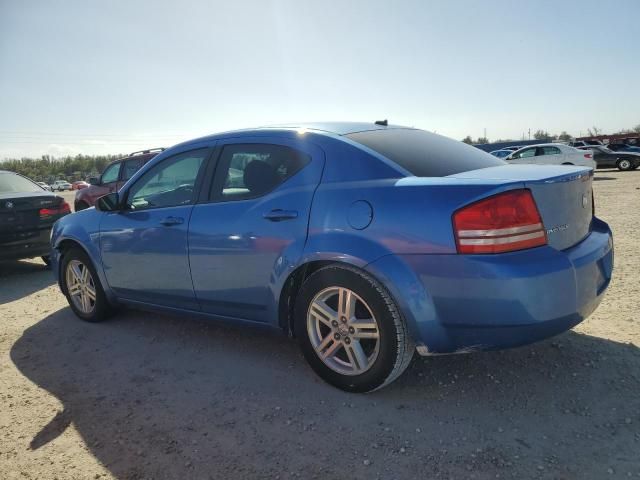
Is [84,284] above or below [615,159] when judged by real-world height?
above

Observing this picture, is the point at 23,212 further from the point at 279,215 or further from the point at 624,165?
the point at 624,165

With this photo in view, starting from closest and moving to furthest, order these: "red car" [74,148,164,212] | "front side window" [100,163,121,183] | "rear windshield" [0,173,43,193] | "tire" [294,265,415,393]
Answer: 1. "tire" [294,265,415,393]
2. "rear windshield" [0,173,43,193]
3. "red car" [74,148,164,212]
4. "front side window" [100,163,121,183]

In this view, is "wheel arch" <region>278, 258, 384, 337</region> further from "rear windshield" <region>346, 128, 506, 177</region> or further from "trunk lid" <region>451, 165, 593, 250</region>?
"trunk lid" <region>451, 165, 593, 250</region>

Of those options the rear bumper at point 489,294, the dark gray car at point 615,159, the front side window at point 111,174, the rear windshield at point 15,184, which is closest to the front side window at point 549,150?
the dark gray car at point 615,159

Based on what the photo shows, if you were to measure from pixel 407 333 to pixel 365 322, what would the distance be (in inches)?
9.8

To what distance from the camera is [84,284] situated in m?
4.40

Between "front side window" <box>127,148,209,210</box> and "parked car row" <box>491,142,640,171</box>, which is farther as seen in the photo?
"parked car row" <box>491,142,640,171</box>

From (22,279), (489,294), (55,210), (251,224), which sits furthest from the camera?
(55,210)

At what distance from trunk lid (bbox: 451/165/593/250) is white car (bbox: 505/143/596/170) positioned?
16.6 m

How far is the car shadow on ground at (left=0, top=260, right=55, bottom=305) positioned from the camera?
19.0 feet

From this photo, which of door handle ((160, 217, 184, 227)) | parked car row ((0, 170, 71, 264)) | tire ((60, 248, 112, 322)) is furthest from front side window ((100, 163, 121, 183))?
door handle ((160, 217, 184, 227))

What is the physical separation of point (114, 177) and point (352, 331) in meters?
9.69

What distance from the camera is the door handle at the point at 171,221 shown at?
3.45m

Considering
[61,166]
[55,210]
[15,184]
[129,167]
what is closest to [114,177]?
[129,167]
